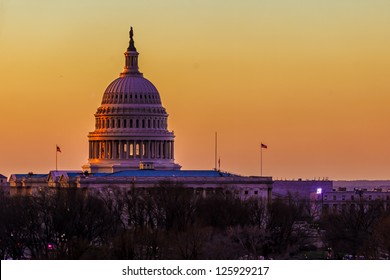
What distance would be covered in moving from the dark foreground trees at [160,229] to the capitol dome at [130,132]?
54.5m

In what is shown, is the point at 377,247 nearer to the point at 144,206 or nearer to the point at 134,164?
the point at 144,206

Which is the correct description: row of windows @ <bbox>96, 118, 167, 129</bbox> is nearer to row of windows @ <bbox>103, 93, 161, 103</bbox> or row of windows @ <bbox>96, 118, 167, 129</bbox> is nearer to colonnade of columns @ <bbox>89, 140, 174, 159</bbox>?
row of windows @ <bbox>103, 93, 161, 103</bbox>

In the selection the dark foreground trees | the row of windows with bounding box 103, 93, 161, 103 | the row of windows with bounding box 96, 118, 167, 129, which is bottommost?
the dark foreground trees

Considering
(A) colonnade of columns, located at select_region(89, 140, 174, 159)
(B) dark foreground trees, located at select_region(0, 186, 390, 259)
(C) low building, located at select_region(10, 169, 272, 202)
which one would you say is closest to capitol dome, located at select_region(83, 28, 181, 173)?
(A) colonnade of columns, located at select_region(89, 140, 174, 159)

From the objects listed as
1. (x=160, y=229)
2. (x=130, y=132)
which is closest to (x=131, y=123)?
(x=130, y=132)

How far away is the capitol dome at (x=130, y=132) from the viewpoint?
192250 millimetres

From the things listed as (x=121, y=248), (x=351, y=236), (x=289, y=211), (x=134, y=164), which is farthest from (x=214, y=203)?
(x=134, y=164)

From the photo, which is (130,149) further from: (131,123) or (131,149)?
(131,123)

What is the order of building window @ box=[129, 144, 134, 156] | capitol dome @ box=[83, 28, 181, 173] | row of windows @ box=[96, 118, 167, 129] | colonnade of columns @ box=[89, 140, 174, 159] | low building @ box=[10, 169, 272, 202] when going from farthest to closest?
1. row of windows @ box=[96, 118, 167, 129]
2. building window @ box=[129, 144, 134, 156]
3. colonnade of columns @ box=[89, 140, 174, 159]
4. capitol dome @ box=[83, 28, 181, 173]
5. low building @ box=[10, 169, 272, 202]

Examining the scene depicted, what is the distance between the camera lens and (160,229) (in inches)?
3580

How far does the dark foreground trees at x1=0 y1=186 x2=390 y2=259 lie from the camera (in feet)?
233

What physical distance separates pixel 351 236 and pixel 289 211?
2469cm

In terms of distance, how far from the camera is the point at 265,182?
18088cm

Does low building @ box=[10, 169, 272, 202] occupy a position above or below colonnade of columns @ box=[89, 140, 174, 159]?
below
